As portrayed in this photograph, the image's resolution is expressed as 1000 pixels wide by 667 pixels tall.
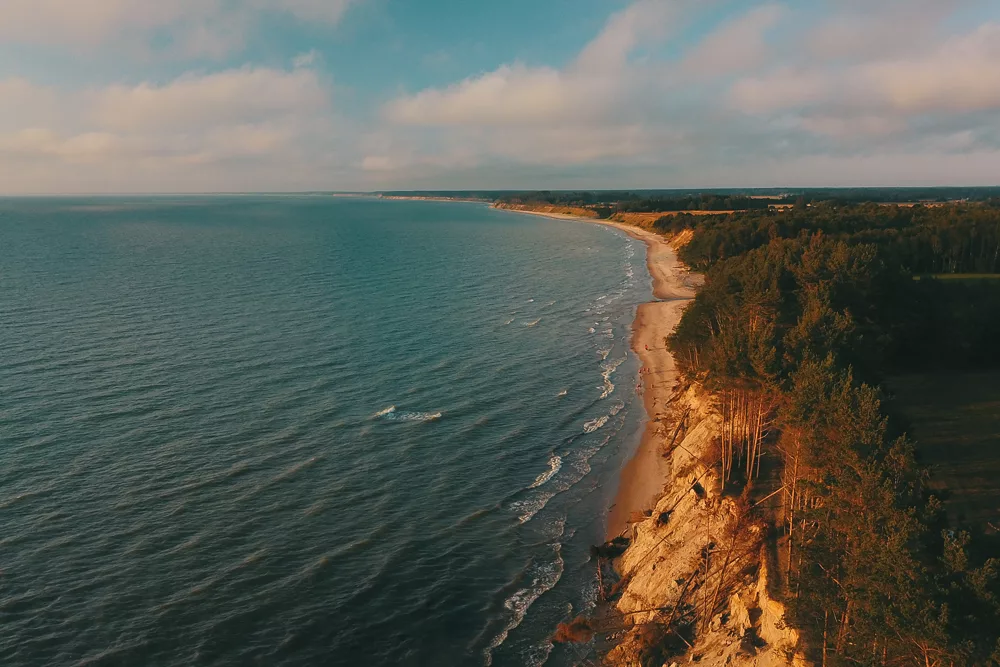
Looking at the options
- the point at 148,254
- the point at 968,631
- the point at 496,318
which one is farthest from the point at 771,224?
the point at 148,254

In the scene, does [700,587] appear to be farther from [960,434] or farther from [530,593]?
[960,434]

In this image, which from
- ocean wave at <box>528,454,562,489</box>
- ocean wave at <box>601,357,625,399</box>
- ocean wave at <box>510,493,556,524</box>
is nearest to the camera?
ocean wave at <box>510,493,556,524</box>

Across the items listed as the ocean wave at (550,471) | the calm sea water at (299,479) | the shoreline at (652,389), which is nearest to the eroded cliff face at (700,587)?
the shoreline at (652,389)

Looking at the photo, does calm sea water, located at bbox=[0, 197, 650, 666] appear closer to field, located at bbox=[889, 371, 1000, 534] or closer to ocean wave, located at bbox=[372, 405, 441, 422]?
ocean wave, located at bbox=[372, 405, 441, 422]

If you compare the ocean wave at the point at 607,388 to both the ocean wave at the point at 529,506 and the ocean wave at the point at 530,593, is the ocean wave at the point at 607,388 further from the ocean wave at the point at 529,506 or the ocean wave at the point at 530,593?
the ocean wave at the point at 530,593

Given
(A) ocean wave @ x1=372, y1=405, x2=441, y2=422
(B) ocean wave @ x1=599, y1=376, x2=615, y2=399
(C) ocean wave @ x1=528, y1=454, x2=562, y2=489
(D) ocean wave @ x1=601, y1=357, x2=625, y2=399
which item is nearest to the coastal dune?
(C) ocean wave @ x1=528, y1=454, x2=562, y2=489

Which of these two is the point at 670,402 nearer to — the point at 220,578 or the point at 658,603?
the point at 658,603

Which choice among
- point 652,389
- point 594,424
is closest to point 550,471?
point 594,424
